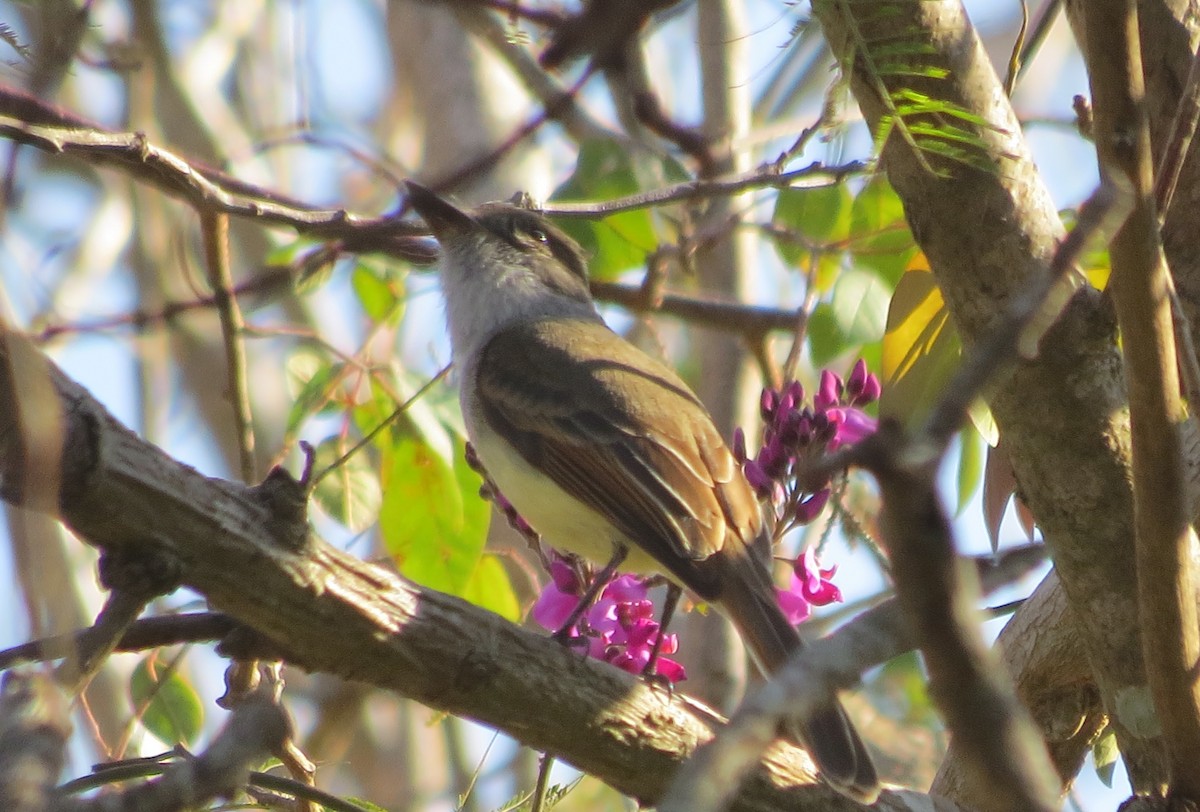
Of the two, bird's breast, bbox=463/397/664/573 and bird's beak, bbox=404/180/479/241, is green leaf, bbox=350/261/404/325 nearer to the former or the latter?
bird's beak, bbox=404/180/479/241

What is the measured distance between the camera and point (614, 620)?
3385mm

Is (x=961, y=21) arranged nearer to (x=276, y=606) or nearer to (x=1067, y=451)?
(x=1067, y=451)

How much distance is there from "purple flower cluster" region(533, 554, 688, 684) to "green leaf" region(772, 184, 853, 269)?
1.24 m

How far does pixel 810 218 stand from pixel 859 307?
1.27 ft

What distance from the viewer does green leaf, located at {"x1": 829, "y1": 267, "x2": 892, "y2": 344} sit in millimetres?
3951

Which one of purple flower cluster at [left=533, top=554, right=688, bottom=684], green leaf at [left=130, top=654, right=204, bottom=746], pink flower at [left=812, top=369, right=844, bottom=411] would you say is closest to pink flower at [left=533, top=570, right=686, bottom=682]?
purple flower cluster at [left=533, top=554, right=688, bottom=684]

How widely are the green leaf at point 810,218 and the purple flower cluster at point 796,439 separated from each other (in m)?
0.80

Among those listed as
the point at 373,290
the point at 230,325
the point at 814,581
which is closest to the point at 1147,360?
the point at 814,581

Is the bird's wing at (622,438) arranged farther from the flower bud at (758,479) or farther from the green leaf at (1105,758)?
the green leaf at (1105,758)

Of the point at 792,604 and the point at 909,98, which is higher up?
the point at 909,98

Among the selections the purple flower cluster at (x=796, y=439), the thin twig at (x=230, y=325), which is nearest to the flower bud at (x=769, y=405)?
the purple flower cluster at (x=796, y=439)

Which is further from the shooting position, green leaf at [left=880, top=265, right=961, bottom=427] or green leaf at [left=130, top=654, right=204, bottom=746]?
green leaf at [left=130, top=654, right=204, bottom=746]

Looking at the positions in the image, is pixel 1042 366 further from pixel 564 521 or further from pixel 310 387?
pixel 310 387

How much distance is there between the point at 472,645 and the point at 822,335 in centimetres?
172
